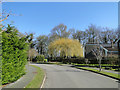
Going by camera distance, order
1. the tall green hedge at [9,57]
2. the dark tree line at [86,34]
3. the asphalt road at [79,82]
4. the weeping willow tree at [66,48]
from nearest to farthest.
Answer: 1. the tall green hedge at [9,57]
2. the asphalt road at [79,82]
3. the weeping willow tree at [66,48]
4. the dark tree line at [86,34]

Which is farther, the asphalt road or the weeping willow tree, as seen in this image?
the weeping willow tree

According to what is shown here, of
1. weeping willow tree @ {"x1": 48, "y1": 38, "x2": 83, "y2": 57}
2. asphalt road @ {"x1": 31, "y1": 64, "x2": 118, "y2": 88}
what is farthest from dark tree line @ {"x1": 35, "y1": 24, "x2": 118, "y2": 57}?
asphalt road @ {"x1": 31, "y1": 64, "x2": 118, "y2": 88}

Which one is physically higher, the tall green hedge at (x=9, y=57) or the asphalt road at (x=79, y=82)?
the tall green hedge at (x=9, y=57)

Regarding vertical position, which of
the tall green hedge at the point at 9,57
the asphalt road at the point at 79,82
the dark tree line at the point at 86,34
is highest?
the dark tree line at the point at 86,34

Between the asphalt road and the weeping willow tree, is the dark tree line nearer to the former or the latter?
the weeping willow tree

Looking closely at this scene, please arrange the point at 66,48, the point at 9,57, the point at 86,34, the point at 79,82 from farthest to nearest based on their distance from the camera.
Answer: the point at 86,34 < the point at 66,48 < the point at 79,82 < the point at 9,57

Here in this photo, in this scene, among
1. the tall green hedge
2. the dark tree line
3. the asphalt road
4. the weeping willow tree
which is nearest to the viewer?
the tall green hedge

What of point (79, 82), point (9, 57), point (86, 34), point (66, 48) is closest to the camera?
point (9, 57)

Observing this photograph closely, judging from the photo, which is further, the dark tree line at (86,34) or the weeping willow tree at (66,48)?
the dark tree line at (86,34)

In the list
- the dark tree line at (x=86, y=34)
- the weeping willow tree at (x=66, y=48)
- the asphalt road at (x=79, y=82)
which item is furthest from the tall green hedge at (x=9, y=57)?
the dark tree line at (x=86, y=34)

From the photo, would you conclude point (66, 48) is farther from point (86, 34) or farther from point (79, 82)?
point (79, 82)

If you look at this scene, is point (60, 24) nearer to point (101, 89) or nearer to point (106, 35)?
point (106, 35)

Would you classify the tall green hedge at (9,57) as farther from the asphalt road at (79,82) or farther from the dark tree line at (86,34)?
the dark tree line at (86,34)

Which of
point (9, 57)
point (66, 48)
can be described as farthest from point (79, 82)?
point (66, 48)
